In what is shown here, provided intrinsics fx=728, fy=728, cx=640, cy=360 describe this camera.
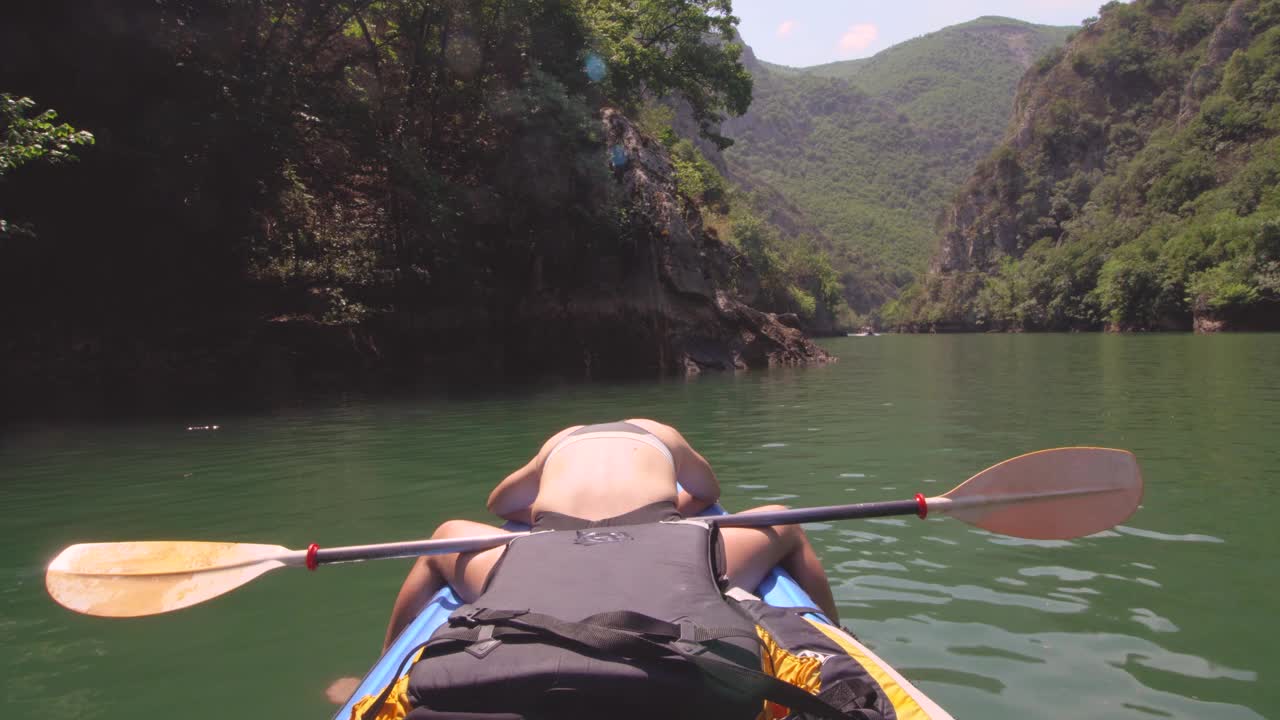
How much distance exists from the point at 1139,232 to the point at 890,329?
5815 cm

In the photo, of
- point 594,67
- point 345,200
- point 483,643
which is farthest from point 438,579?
point 594,67

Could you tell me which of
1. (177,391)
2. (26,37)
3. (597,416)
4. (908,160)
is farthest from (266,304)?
(908,160)

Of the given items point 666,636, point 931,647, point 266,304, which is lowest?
point 931,647

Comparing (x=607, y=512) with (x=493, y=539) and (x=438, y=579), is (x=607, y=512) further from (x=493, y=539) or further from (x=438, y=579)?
(x=438, y=579)

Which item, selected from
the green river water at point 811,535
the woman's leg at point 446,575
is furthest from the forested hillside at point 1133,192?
the woman's leg at point 446,575

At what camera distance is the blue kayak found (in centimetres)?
172

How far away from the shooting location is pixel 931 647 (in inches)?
113

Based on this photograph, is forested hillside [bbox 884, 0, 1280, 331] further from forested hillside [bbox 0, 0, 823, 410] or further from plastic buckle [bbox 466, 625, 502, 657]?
plastic buckle [bbox 466, 625, 502, 657]

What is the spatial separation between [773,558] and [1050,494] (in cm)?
125

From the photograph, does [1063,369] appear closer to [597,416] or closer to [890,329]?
[597,416]

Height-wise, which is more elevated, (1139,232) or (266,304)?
(1139,232)

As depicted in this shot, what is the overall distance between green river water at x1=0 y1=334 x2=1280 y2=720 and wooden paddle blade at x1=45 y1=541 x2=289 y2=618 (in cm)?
35

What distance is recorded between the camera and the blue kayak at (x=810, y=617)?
1.72 m

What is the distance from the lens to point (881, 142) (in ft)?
576
